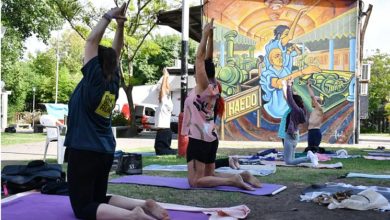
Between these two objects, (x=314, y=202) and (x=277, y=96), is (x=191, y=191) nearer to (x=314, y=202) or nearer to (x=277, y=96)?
(x=314, y=202)

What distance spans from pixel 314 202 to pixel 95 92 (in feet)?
10.1

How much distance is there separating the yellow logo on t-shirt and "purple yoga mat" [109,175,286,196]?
2520 mm

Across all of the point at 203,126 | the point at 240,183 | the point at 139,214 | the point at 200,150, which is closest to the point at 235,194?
the point at 240,183

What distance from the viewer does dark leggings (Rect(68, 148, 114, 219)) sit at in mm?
4316

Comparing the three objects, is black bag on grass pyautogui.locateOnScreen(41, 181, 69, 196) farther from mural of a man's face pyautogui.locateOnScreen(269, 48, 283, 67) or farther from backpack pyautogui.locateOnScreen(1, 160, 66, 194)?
mural of a man's face pyautogui.locateOnScreen(269, 48, 283, 67)

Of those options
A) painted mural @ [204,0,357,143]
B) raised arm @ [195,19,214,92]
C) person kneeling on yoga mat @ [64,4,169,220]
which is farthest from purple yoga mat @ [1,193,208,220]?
painted mural @ [204,0,357,143]

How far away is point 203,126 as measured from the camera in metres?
6.39

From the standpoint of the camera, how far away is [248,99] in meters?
19.4

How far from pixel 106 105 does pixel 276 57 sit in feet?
50.4

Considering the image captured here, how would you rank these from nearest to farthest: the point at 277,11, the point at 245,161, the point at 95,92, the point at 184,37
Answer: the point at 95,92 → the point at 245,161 → the point at 184,37 → the point at 277,11

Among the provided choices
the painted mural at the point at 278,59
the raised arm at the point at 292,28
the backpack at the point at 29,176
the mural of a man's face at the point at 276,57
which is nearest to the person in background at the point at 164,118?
the backpack at the point at 29,176

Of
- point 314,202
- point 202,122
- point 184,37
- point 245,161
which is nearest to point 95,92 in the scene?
point 202,122

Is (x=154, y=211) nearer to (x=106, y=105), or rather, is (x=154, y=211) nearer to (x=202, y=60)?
(x=106, y=105)

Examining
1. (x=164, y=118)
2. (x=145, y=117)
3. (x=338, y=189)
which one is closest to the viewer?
(x=338, y=189)
